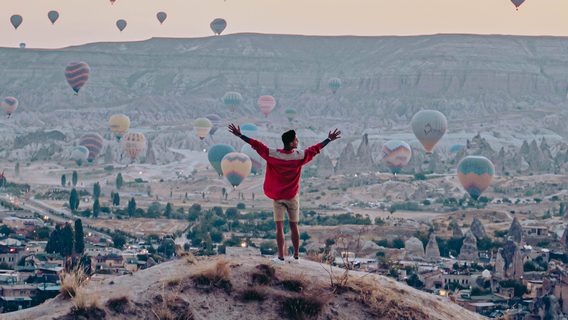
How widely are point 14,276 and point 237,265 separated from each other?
49153 millimetres

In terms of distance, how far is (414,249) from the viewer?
263ft

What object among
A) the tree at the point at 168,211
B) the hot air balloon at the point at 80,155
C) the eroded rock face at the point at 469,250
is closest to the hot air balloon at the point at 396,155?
the tree at the point at 168,211

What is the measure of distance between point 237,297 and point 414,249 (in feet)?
223

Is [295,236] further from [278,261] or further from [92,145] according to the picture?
[92,145]

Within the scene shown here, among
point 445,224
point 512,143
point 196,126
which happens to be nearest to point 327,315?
point 445,224

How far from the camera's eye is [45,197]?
121875mm

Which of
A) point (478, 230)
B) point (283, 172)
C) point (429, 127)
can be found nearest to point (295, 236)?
point (283, 172)

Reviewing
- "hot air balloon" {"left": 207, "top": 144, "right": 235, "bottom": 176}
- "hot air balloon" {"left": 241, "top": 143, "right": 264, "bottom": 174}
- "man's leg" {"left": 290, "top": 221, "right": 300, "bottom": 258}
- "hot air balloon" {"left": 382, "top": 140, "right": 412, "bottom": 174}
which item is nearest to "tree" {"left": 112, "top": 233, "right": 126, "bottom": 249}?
"hot air balloon" {"left": 207, "top": 144, "right": 235, "bottom": 176}

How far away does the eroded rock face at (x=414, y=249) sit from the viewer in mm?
79500

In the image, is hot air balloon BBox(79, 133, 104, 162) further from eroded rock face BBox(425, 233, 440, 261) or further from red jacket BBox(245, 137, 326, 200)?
red jacket BBox(245, 137, 326, 200)

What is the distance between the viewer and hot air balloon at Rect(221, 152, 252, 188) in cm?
11538

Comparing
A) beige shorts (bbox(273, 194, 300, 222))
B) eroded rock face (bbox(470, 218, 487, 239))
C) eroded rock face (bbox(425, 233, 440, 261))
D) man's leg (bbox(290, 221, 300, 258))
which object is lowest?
eroded rock face (bbox(425, 233, 440, 261))

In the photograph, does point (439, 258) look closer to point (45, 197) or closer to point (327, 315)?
point (45, 197)

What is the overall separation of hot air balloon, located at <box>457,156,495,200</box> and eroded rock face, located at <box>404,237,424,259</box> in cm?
2497
